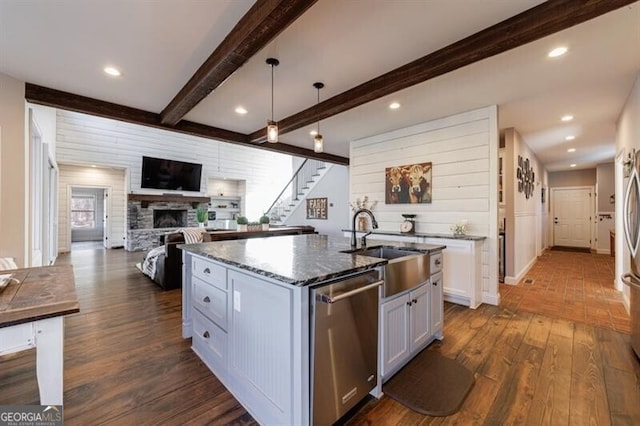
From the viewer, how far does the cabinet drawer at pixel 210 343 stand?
2.06m

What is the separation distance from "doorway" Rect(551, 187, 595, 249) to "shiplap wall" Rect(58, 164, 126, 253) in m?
14.4

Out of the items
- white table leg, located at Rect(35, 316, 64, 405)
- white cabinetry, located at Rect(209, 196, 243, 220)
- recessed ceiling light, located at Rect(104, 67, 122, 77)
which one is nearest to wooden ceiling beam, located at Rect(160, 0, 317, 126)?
recessed ceiling light, located at Rect(104, 67, 122, 77)

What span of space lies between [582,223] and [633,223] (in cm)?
834

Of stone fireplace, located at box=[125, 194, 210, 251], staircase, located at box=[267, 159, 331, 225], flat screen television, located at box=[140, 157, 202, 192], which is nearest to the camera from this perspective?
stone fireplace, located at box=[125, 194, 210, 251]

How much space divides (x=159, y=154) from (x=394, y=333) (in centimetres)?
953

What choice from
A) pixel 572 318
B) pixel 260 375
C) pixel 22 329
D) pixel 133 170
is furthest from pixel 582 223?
pixel 133 170

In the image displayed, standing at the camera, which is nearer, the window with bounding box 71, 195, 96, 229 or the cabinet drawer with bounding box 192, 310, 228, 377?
the cabinet drawer with bounding box 192, 310, 228, 377

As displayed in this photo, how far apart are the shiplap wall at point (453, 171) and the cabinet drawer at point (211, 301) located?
3.51 metres

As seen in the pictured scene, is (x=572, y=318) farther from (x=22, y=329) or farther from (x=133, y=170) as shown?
(x=133, y=170)

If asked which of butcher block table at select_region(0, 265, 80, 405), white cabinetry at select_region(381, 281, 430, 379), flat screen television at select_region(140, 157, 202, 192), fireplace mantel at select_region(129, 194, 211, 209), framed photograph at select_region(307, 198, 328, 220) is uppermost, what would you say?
flat screen television at select_region(140, 157, 202, 192)

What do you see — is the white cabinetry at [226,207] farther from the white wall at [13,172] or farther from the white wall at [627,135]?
the white wall at [627,135]

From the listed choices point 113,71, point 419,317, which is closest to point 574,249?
point 419,317

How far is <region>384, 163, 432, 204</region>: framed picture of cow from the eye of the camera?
452cm

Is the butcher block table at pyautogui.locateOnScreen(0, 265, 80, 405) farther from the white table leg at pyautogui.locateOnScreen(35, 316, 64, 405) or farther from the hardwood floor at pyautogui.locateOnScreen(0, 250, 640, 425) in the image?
the hardwood floor at pyautogui.locateOnScreen(0, 250, 640, 425)
